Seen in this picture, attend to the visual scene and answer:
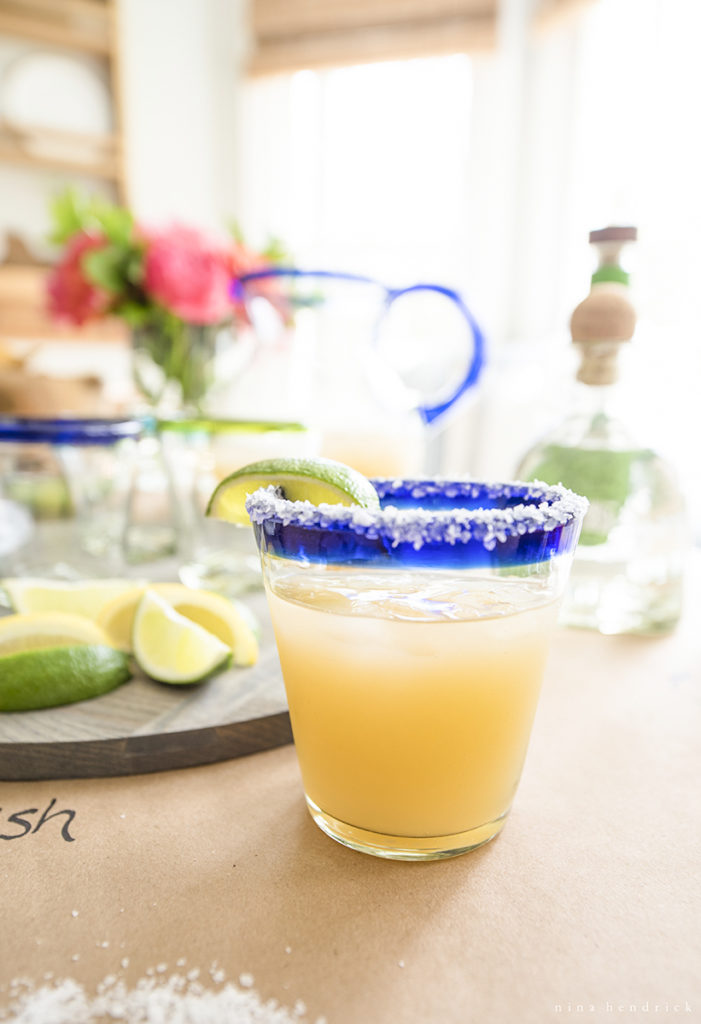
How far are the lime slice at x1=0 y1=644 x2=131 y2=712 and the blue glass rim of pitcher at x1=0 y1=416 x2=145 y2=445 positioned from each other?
1.12 ft

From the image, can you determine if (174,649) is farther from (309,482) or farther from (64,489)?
(64,489)

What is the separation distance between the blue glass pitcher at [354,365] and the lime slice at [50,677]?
0.44 metres

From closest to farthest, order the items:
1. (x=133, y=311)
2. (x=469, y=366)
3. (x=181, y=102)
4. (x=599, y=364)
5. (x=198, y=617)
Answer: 1. (x=198, y=617)
2. (x=599, y=364)
3. (x=469, y=366)
4. (x=133, y=311)
5. (x=181, y=102)

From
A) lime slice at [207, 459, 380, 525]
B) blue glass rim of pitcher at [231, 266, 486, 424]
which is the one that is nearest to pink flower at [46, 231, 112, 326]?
blue glass rim of pitcher at [231, 266, 486, 424]

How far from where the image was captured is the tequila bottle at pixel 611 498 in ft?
2.63

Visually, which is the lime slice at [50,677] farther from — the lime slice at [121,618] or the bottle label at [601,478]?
the bottle label at [601,478]

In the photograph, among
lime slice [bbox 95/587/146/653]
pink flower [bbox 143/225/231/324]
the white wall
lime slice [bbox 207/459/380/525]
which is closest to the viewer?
lime slice [bbox 207/459/380/525]

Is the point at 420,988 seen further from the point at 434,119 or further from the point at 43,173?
the point at 43,173

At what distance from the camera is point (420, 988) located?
1.17ft

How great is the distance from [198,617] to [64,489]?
0.69 metres

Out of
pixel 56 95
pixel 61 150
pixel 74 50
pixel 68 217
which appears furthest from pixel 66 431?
pixel 74 50

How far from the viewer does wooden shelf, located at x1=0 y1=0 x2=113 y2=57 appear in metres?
3.03

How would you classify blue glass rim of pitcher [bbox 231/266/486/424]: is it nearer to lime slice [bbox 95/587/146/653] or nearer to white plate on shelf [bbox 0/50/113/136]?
lime slice [bbox 95/587/146/653]

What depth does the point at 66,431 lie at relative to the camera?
863mm
